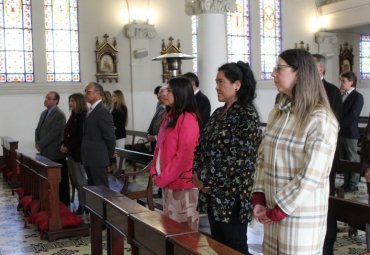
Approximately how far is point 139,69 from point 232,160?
9.18 metres

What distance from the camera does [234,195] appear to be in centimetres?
272

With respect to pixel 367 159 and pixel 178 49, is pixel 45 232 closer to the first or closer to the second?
pixel 367 159

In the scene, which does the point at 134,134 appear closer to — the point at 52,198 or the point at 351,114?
the point at 351,114

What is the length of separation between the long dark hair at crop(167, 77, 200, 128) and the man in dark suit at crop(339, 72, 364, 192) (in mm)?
3914

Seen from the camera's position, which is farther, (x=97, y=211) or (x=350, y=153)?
(x=350, y=153)

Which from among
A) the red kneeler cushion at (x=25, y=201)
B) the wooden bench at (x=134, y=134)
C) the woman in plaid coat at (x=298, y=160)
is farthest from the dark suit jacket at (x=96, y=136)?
the wooden bench at (x=134, y=134)

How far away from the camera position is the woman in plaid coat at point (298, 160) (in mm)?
2084

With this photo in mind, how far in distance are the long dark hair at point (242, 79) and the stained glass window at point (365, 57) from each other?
1342 cm

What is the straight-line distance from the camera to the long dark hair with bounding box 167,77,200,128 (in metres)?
3.51

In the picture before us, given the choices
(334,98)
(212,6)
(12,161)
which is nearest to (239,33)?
(212,6)

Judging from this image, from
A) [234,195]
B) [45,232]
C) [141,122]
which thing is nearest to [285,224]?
[234,195]

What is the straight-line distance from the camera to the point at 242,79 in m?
2.93

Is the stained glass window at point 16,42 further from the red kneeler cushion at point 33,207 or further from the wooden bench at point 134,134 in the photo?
the red kneeler cushion at point 33,207

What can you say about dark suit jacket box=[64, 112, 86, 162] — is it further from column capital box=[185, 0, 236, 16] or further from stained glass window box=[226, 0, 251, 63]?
stained glass window box=[226, 0, 251, 63]
